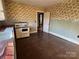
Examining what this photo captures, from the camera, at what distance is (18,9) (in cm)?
493

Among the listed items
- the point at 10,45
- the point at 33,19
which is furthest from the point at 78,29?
the point at 10,45

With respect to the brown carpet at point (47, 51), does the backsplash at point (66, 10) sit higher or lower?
higher

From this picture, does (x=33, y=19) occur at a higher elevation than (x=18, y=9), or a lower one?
lower

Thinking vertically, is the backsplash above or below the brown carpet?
above

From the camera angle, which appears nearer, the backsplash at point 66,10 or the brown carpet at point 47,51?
the brown carpet at point 47,51

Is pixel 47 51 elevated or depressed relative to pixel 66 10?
depressed

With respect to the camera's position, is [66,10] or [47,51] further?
[66,10]

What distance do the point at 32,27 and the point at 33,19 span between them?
636 millimetres

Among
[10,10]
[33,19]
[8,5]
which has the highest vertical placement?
[8,5]

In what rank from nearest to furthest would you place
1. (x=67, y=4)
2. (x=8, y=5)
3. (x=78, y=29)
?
(x=78, y=29)
(x=67, y=4)
(x=8, y=5)

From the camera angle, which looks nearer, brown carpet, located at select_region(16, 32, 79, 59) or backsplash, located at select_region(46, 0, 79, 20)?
brown carpet, located at select_region(16, 32, 79, 59)

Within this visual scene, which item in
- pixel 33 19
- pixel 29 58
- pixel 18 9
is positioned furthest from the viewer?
pixel 33 19

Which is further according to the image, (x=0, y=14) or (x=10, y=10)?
(x=10, y=10)

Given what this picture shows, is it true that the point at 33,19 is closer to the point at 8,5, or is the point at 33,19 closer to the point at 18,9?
the point at 18,9
